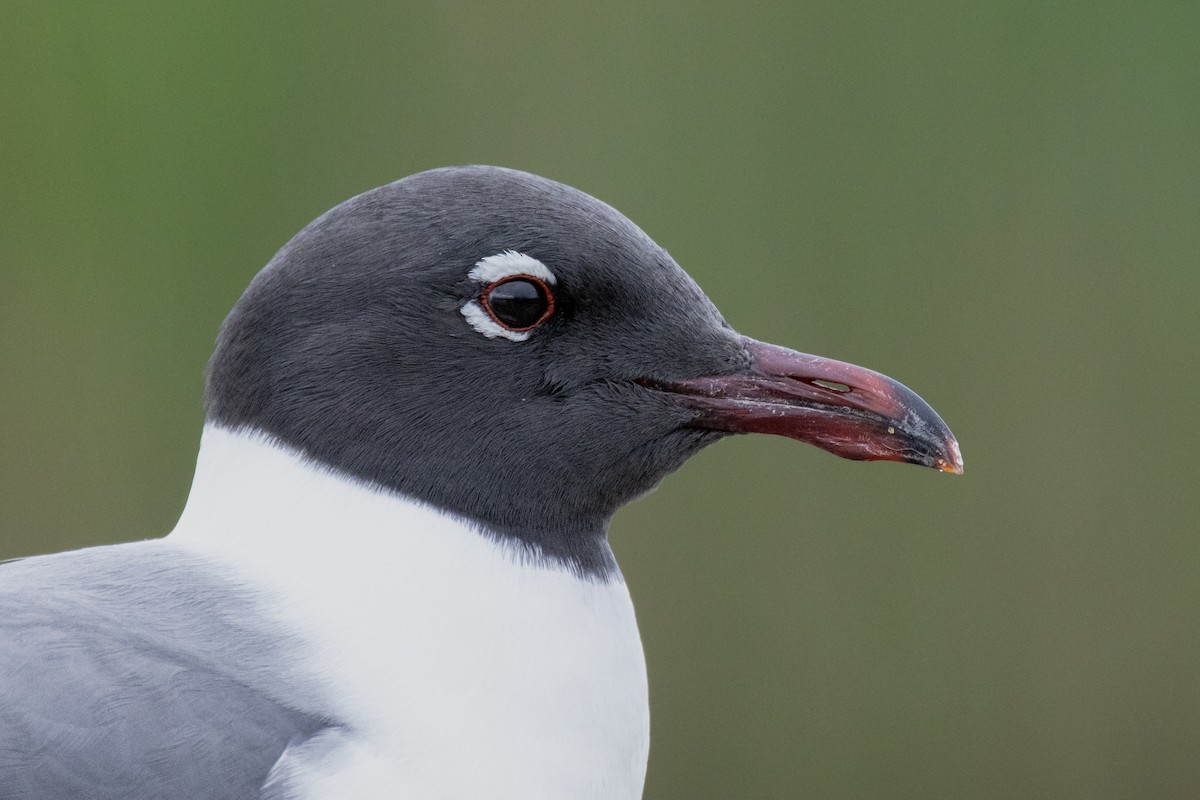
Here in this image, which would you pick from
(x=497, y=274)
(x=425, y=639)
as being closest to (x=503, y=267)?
(x=497, y=274)

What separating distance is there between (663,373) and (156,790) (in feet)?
1.56

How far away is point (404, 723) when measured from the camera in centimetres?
95

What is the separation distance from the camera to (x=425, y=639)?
0.98 metres

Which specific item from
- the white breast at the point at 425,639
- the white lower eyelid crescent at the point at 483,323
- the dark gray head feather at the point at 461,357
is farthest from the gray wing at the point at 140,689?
the white lower eyelid crescent at the point at 483,323

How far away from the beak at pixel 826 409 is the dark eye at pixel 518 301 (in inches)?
4.4

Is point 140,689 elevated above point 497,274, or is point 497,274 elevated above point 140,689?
point 497,274

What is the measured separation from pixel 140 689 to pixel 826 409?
0.53 meters

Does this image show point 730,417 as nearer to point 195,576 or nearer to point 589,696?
point 589,696

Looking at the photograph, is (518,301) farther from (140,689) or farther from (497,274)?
(140,689)

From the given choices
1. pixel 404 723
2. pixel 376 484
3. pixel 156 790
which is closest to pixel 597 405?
pixel 376 484

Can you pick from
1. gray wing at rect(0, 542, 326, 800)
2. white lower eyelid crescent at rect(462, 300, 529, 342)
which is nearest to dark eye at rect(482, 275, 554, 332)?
white lower eyelid crescent at rect(462, 300, 529, 342)

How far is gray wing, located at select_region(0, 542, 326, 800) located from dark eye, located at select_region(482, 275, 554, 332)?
10.7 inches

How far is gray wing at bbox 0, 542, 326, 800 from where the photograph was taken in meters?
0.84

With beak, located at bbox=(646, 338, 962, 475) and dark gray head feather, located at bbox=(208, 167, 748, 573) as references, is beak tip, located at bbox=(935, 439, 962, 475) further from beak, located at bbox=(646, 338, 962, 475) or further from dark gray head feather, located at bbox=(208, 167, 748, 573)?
dark gray head feather, located at bbox=(208, 167, 748, 573)
